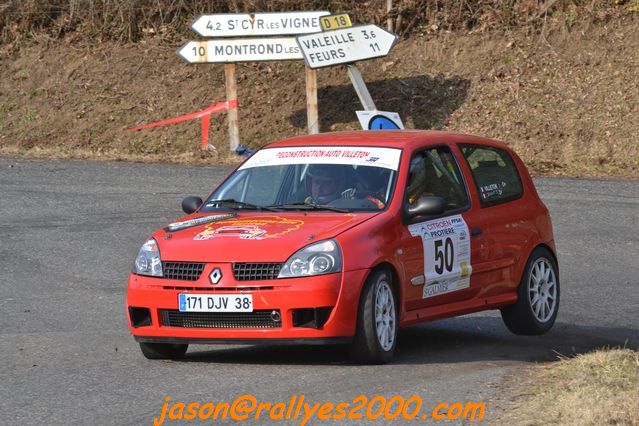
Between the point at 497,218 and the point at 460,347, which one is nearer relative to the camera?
the point at 460,347

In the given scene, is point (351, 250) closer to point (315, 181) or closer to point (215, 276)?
point (215, 276)

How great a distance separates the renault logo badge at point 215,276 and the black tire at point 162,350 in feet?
2.58

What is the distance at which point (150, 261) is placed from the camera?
856 cm

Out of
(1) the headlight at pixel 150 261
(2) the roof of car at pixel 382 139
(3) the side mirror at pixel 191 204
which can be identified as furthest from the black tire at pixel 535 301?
(1) the headlight at pixel 150 261

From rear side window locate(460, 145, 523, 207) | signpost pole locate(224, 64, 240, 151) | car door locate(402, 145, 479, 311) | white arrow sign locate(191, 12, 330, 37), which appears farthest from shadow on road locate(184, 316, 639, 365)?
signpost pole locate(224, 64, 240, 151)

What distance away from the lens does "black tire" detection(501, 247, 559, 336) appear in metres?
10.0

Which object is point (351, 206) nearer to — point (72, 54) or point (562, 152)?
point (562, 152)

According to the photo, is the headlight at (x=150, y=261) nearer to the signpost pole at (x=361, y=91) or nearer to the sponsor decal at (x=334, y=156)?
the sponsor decal at (x=334, y=156)

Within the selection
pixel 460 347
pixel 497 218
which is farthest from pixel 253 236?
pixel 497 218

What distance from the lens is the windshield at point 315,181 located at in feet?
29.9

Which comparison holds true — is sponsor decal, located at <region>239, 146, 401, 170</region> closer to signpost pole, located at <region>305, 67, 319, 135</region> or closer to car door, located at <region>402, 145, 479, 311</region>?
car door, located at <region>402, 145, 479, 311</region>

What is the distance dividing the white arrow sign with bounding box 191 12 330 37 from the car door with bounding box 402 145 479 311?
45.4 ft

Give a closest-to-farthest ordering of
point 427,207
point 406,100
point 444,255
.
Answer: point 427,207
point 444,255
point 406,100

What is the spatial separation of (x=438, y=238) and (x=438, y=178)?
24.7 inches
